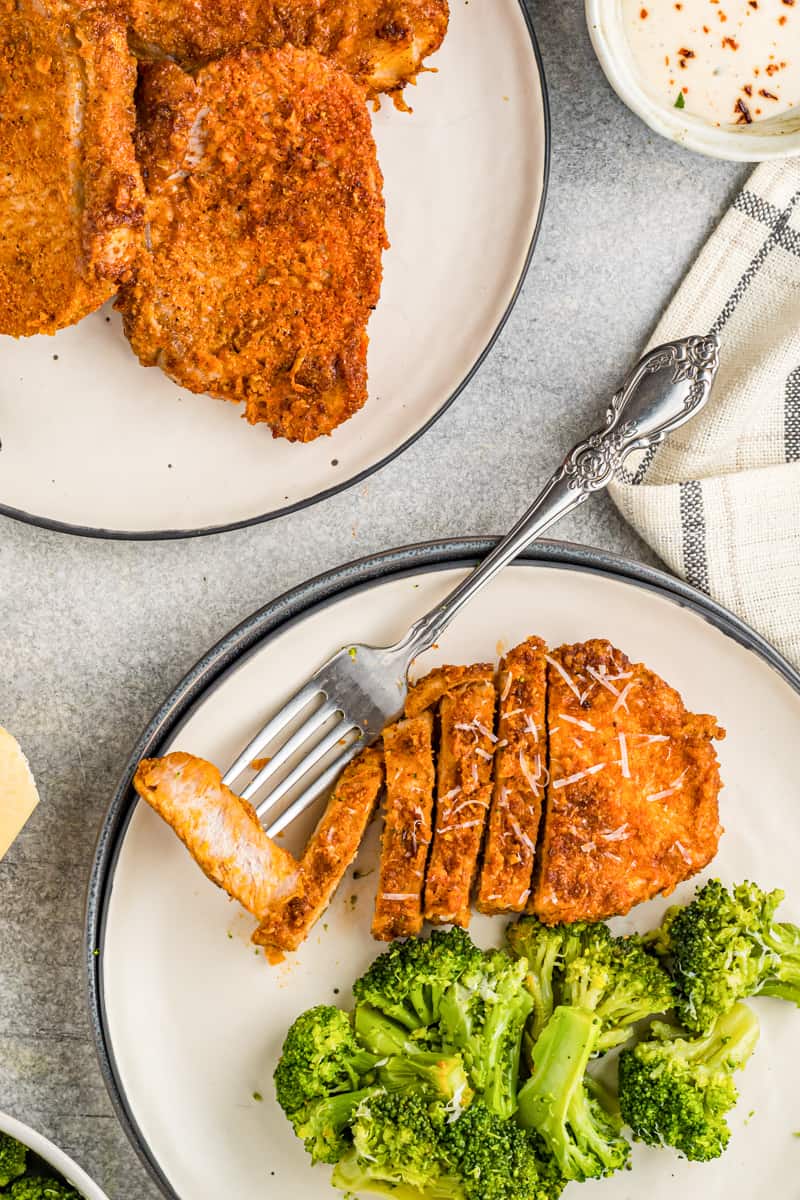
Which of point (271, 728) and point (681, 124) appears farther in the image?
point (681, 124)

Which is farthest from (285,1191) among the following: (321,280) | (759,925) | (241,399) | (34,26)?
(34,26)

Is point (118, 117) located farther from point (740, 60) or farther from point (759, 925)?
point (759, 925)

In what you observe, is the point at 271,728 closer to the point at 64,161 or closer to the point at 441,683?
the point at 441,683

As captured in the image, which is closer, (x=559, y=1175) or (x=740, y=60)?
(x=559, y=1175)

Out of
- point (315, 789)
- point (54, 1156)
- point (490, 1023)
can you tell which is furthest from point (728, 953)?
point (54, 1156)

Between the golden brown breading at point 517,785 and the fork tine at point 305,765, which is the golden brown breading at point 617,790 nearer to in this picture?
the golden brown breading at point 517,785

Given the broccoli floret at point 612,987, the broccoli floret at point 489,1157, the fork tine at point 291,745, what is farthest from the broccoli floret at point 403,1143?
the fork tine at point 291,745

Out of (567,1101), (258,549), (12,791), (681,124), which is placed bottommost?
(567,1101)

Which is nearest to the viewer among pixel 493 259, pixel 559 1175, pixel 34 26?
pixel 34 26
